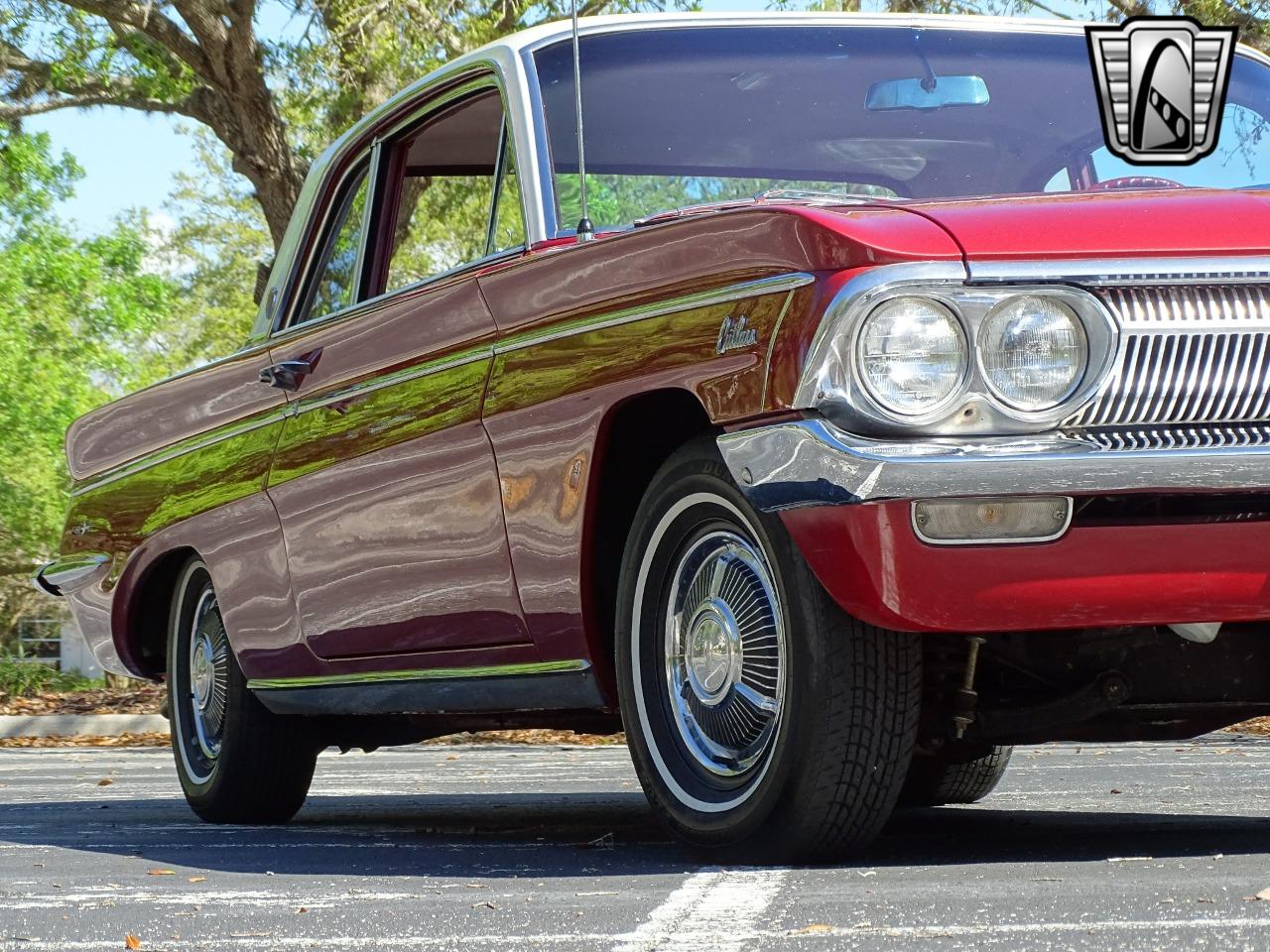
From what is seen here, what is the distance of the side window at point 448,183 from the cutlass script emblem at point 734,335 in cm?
113

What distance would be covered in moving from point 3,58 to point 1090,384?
59.2ft

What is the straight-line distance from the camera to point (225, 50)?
714 inches

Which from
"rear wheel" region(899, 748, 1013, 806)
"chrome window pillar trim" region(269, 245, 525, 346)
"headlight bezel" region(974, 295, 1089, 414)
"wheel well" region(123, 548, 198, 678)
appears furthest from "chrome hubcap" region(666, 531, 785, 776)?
"wheel well" region(123, 548, 198, 678)

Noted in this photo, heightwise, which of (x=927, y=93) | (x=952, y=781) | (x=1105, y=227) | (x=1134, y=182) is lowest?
(x=952, y=781)

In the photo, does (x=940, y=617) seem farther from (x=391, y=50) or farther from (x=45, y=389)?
(x=45, y=389)

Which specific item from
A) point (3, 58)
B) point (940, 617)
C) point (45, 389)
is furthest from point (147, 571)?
point (45, 389)

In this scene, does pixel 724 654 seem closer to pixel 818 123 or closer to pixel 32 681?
pixel 818 123

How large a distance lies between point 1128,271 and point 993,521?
0.50 m

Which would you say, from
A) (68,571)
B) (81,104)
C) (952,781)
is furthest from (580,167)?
(81,104)

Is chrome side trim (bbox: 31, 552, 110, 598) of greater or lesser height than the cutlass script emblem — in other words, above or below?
below

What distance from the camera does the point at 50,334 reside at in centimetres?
3406

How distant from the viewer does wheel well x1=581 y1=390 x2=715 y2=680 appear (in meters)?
4.47

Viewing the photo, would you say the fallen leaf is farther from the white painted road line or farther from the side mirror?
the side mirror

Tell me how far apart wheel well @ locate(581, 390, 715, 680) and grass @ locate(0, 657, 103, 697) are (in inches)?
610
